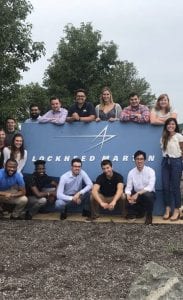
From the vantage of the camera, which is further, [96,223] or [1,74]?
[1,74]

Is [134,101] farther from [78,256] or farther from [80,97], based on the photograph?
[78,256]

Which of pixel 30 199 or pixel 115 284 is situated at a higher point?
pixel 30 199

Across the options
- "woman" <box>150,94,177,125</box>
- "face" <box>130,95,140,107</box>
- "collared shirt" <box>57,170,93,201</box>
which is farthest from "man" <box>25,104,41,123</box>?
"woman" <box>150,94,177,125</box>

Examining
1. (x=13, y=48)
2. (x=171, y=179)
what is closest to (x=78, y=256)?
(x=171, y=179)

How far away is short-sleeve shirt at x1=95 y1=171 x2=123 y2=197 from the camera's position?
8.75 m

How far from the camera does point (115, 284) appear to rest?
5352 millimetres

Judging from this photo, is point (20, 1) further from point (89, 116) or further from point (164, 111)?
point (164, 111)

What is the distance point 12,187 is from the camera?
894 centimetres

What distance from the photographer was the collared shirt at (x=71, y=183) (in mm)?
8927

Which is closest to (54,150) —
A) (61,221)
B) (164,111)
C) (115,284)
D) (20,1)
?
(61,221)

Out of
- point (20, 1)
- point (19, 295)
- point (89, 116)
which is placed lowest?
point (19, 295)

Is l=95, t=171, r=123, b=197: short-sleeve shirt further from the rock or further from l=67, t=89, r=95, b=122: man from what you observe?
the rock

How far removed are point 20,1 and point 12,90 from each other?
2.64 metres

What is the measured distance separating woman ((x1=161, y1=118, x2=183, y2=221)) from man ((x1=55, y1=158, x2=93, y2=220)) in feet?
4.48
